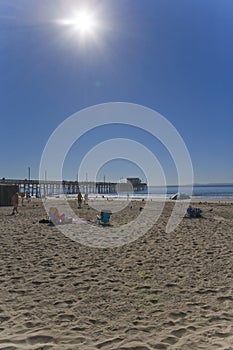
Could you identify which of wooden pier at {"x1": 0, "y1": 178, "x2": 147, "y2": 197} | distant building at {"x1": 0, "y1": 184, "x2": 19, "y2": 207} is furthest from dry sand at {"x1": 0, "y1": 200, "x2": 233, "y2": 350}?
wooden pier at {"x1": 0, "y1": 178, "x2": 147, "y2": 197}

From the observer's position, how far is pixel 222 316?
131 inches

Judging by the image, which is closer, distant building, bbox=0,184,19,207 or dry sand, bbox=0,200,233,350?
dry sand, bbox=0,200,233,350

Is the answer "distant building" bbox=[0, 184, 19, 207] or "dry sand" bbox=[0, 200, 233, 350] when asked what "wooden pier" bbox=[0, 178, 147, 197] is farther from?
"dry sand" bbox=[0, 200, 233, 350]

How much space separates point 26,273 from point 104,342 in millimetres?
2503

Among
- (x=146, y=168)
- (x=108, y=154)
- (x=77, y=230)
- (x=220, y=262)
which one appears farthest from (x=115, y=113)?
(x=220, y=262)

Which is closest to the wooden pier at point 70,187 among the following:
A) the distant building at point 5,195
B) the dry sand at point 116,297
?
the distant building at point 5,195

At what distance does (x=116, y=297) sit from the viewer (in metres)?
3.94

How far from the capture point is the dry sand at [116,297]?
286 centimetres

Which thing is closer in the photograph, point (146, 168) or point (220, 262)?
point (220, 262)

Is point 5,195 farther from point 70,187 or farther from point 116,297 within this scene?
point 70,187

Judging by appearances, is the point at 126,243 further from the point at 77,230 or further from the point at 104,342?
the point at 104,342

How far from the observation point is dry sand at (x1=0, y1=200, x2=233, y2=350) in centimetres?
286

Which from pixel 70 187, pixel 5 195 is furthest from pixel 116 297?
pixel 70 187

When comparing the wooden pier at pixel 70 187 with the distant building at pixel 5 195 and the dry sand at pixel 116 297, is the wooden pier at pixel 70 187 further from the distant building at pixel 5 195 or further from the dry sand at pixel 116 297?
the dry sand at pixel 116 297
